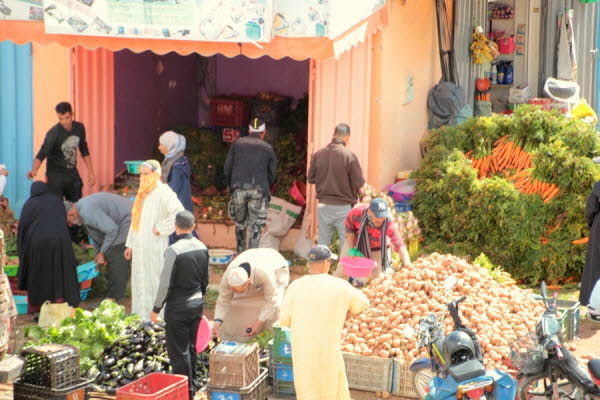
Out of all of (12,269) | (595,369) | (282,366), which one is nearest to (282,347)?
(282,366)

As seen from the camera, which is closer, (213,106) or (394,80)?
(394,80)

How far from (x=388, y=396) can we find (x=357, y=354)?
1.42 feet

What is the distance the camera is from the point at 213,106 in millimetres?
16906

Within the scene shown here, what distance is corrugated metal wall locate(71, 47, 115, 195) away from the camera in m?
13.6

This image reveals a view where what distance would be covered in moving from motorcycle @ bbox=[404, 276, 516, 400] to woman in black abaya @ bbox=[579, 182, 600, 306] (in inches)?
136

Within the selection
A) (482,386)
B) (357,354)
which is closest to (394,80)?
(357,354)

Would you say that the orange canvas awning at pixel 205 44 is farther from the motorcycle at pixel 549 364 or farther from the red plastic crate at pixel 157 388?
the motorcycle at pixel 549 364

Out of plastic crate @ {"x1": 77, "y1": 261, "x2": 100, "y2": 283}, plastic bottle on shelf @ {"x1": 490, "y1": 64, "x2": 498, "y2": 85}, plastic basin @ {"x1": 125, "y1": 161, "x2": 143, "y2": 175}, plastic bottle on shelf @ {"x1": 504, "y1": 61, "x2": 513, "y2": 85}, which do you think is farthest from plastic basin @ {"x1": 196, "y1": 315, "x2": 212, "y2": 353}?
plastic bottle on shelf @ {"x1": 504, "y1": 61, "x2": 513, "y2": 85}

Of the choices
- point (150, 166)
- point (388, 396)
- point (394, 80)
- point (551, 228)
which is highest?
point (394, 80)

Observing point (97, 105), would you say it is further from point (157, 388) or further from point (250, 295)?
point (157, 388)

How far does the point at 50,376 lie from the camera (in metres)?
7.68

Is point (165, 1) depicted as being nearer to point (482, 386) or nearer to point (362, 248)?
point (362, 248)

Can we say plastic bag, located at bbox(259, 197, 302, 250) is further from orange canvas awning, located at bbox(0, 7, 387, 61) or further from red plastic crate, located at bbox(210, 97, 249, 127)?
red plastic crate, located at bbox(210, 97, 249, 127)

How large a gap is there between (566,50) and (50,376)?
1209 centimetres
